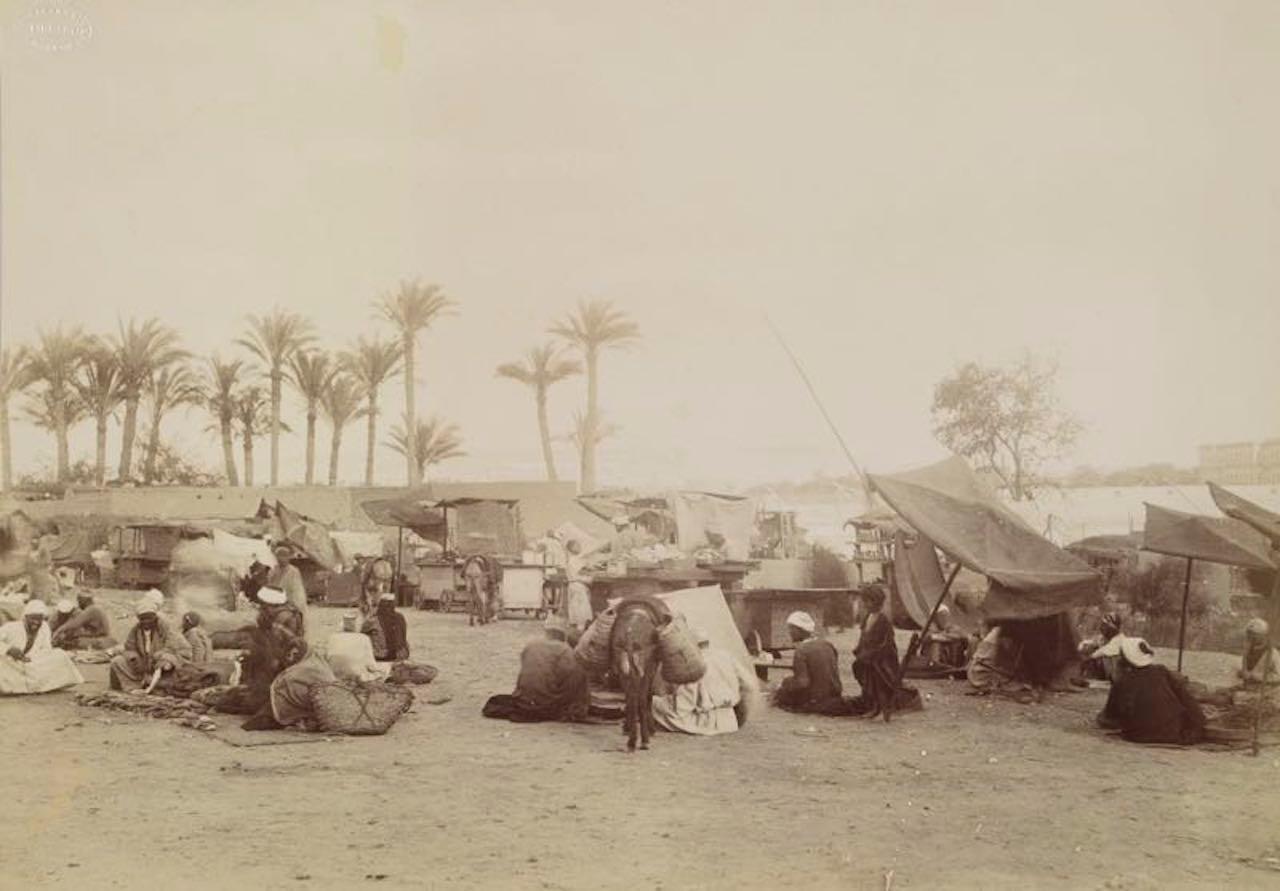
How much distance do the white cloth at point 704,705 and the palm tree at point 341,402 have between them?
3.31 meters

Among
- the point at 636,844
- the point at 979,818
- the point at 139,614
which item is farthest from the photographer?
the point at 139,614

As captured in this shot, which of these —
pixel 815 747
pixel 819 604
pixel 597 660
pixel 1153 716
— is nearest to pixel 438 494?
pixel 819 604

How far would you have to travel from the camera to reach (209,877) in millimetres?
4891

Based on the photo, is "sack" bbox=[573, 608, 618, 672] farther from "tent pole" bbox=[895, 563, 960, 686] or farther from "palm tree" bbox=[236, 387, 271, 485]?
"palm tree" bbox=[236, 387, 271, 485]

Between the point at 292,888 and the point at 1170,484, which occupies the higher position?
the point at 1170,484

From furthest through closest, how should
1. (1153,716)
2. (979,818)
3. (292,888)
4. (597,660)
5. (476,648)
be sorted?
(476,648) → (597,660) → (1153,716) → (979,818) → (292,888)

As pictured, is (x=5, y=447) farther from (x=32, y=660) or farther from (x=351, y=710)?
(x=351, y=710)

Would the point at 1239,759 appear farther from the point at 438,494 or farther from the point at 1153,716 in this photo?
the point at 438,494

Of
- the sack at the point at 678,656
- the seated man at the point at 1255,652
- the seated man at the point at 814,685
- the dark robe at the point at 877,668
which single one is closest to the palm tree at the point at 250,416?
the sack at the point at 678,656

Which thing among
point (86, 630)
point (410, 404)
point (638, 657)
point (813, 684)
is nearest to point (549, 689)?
point (638, 657)

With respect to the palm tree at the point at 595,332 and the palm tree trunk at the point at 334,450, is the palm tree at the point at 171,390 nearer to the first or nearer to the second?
the palm tree trunk at the point at 334,450

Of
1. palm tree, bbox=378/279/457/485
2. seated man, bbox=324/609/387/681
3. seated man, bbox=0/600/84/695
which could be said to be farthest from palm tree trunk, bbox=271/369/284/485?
seated man, bbox=0/600/84/695

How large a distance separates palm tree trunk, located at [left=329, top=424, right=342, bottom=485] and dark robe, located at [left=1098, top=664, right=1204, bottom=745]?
6258 mm

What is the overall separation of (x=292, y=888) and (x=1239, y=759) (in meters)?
5.38
